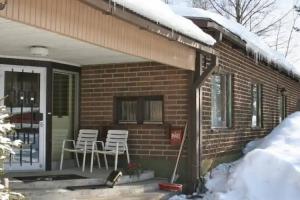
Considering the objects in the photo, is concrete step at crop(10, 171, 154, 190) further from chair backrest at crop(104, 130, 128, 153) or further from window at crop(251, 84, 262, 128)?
window at crop(251, 84, 262, 128)

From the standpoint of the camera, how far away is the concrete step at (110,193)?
297 inches

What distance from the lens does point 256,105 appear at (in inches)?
576

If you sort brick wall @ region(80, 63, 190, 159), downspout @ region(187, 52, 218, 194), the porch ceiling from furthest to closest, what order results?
brick wall @ region(80, 63, 190, 159) < downspout @ region(187, 52, 218, 194) < the porch ceiling

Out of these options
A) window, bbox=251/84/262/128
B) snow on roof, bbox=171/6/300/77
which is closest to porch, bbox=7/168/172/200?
snow on roof, bbox=171/6/300/77

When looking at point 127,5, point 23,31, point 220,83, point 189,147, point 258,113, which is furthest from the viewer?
point 258,113

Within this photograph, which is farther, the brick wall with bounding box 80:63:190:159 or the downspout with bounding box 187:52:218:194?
the brick wall with bounding box 80:63:190:159

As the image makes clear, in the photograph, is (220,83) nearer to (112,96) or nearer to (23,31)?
(112,96)

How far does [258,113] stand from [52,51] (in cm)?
774

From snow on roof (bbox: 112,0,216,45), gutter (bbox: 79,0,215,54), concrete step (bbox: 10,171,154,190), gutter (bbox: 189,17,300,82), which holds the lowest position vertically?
concrete step (bbox: 10,171,154,190)

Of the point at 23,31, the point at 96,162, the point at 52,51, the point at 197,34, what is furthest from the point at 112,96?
the point at 23,31

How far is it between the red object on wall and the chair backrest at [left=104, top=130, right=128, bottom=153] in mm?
886

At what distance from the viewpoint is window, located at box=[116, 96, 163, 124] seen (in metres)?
10.2

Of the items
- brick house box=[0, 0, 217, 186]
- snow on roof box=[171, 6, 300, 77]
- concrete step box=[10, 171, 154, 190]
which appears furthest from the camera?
snow on roof box=[171, 6, 300, 77]

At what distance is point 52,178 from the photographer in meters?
8.53
